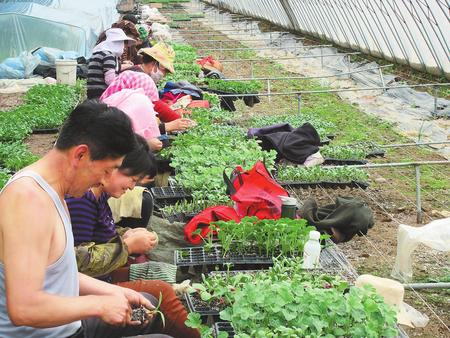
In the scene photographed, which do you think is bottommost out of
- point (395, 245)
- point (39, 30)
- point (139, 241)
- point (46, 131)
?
point (46, 131)

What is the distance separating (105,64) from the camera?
7.85 m

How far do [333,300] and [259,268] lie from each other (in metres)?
1.30

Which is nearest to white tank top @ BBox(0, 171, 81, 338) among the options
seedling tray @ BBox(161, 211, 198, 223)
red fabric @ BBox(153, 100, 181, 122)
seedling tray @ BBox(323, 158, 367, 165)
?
seedling tray @ BBox(161, 211, 198, 223)

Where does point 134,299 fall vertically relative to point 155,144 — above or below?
above

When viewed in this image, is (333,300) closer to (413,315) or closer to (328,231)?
(413,315)

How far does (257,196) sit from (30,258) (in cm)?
247

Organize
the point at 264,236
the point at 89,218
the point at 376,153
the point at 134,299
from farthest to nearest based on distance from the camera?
the point at 376,153, the point at 264,236, the point at 89,218, the point at 134,299

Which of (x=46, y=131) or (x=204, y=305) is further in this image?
(x=46, y=131)

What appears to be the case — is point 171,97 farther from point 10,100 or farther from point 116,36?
point 10,100

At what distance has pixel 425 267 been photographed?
5.92m

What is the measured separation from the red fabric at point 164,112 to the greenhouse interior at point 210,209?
0.05ft

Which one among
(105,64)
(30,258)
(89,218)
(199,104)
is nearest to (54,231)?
(30,258)

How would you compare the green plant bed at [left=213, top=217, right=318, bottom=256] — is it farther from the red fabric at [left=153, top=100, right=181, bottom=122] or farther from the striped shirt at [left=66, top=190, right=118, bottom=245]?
the red fabric at [left=153, top=100, right=181, bottom=122]

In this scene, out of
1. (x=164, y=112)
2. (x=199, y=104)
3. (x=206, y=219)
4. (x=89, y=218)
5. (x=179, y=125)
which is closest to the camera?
(x=89, y=218)
